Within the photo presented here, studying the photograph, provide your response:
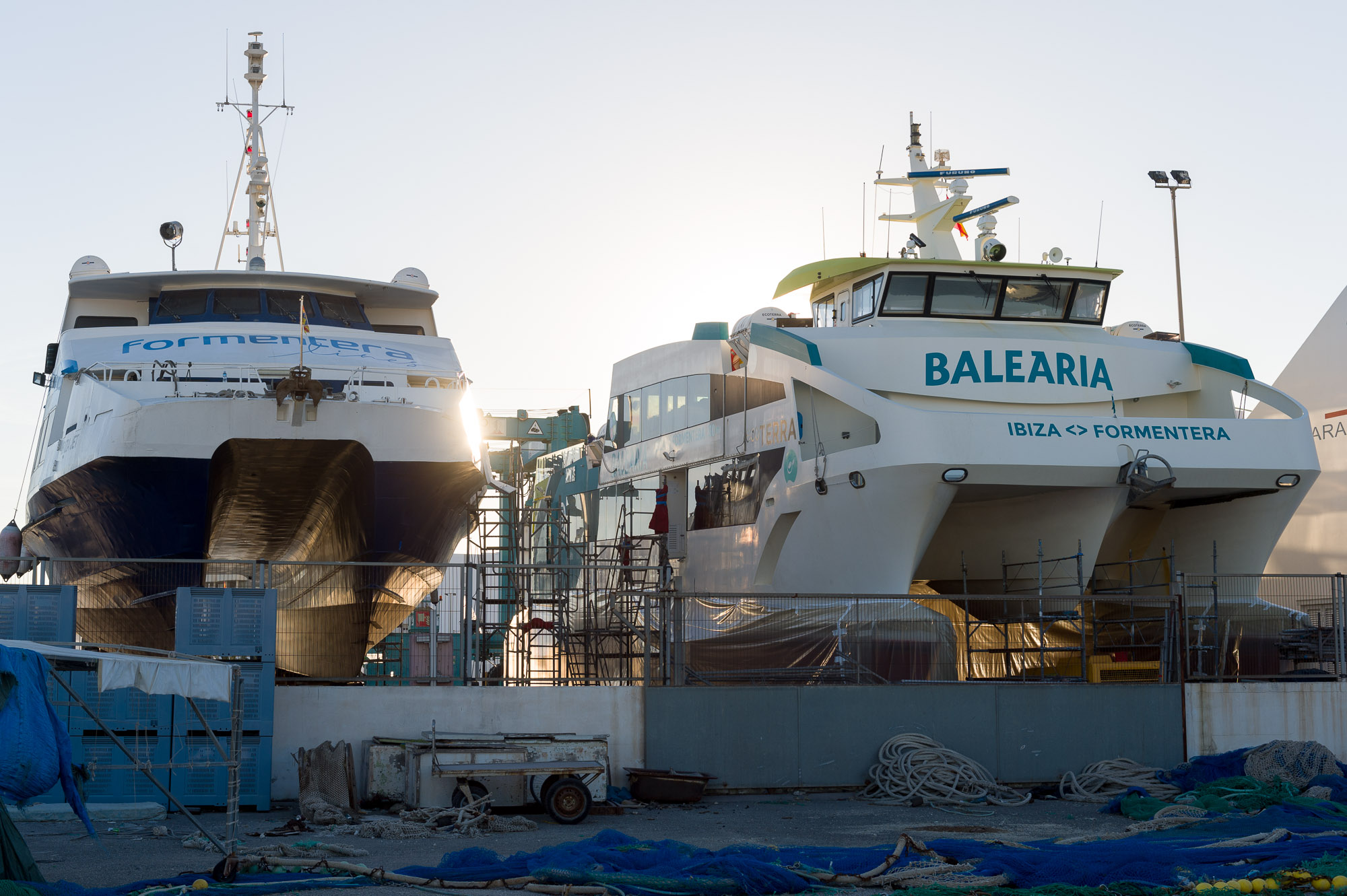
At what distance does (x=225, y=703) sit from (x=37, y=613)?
202cm

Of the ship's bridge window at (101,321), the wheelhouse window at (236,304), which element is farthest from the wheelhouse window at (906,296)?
the ship's bridge window at (101,321)

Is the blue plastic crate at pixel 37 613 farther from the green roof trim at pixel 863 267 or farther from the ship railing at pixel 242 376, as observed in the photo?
the green roof trim at pixel 863 267

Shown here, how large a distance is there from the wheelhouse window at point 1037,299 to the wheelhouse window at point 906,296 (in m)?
1.26

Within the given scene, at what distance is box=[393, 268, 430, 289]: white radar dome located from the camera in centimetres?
2159

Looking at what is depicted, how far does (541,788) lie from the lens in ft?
41.4

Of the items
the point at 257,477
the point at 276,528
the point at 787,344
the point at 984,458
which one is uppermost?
the point at 787,344

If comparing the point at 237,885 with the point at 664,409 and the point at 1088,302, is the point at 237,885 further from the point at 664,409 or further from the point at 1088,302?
the point at 1088,302

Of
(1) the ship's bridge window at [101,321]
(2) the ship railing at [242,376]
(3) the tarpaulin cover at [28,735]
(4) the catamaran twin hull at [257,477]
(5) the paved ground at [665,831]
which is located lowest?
(5) the paved ground at [665,831]

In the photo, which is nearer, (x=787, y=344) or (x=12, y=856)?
(x=12, y=856)

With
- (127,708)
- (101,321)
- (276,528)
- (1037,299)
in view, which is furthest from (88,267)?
(1037,299)

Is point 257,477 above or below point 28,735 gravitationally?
above

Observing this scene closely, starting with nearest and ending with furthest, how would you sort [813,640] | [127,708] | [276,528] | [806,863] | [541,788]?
1. [806,863]
2. [541,788]
3. [127,708]
4. [813,640]
5. [276,528]

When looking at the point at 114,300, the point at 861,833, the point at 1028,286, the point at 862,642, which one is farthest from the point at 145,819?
the point at 1028,286

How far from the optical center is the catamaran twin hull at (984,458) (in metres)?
17.5
